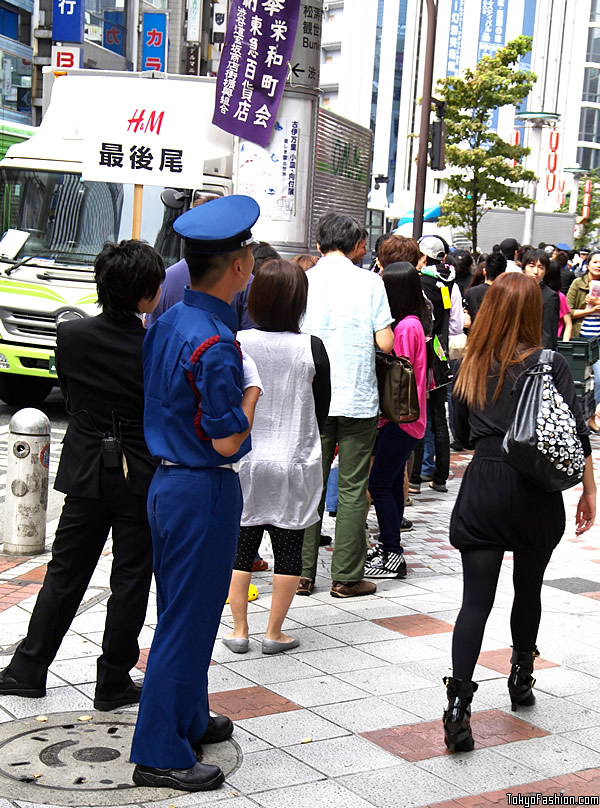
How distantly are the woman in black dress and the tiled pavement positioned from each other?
94mm

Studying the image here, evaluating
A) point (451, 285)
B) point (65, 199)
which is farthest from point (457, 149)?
point (451, 285)

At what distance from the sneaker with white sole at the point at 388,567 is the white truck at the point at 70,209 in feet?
15.3

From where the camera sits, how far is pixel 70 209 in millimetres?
12586

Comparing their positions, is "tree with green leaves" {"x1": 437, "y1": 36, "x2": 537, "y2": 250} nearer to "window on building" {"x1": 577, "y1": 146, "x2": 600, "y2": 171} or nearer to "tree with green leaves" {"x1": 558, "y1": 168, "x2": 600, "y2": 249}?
"tree with green leaves" {"x1": 558, "y1": 168, "x2": 600, "y2": 249}

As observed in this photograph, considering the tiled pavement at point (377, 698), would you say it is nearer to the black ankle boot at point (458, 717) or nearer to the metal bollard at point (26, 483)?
the black ankle boot at point (458, 717)

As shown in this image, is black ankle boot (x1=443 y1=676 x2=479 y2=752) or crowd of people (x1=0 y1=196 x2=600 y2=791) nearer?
crowd of people (x1=0 y1=196 x2=600 y2=791)

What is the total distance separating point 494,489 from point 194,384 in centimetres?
135

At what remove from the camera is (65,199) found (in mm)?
12594

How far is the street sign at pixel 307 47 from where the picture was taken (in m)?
10.3

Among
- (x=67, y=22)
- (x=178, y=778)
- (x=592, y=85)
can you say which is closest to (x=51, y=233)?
(x=178, y=778)

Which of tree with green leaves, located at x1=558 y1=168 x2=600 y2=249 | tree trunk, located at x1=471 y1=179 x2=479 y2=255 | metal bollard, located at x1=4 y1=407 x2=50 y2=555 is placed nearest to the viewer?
metal bollard, located at x1=4 y1=407 x2=50 y2=555

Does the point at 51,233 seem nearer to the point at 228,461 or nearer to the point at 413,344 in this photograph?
the point at 413,344

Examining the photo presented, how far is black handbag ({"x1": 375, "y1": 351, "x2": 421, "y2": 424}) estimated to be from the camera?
644cm

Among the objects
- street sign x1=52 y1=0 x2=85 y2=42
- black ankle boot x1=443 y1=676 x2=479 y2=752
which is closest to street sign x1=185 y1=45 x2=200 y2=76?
street sign x1=52 y1=0 x2=85 y2=42
